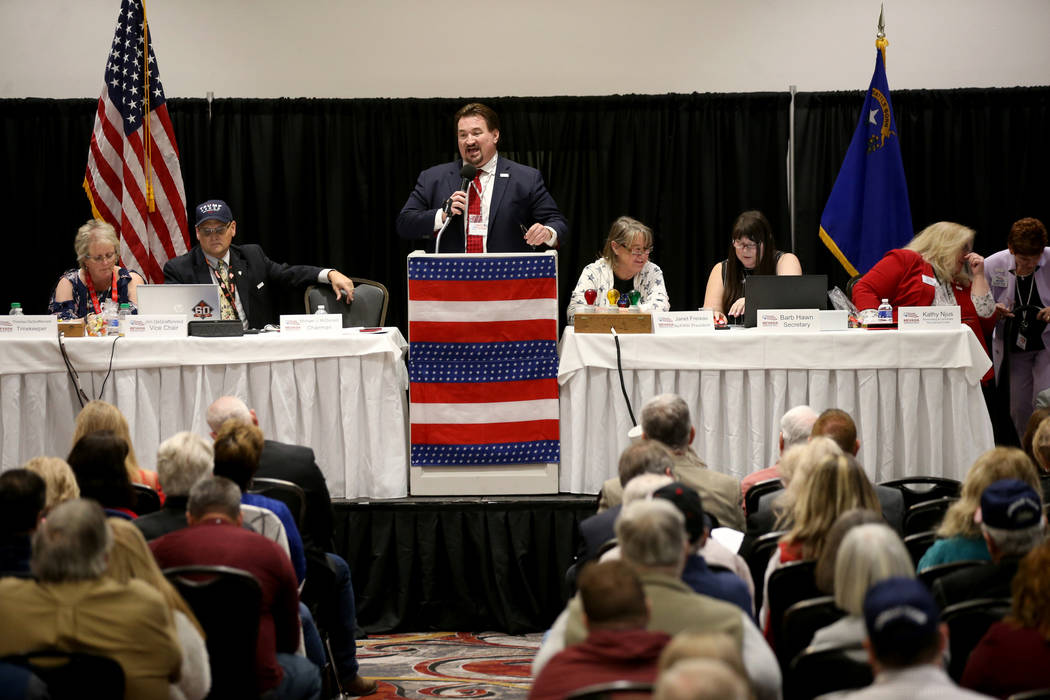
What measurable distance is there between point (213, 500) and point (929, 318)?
3.96 meters

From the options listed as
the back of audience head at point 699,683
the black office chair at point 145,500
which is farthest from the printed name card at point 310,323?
the back of audience head at point 699,683

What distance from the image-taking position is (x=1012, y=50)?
8.94 m

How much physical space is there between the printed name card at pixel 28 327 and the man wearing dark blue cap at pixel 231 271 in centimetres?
112

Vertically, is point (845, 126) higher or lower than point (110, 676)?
higher

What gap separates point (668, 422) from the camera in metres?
4.46

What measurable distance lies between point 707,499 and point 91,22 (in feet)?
22.7

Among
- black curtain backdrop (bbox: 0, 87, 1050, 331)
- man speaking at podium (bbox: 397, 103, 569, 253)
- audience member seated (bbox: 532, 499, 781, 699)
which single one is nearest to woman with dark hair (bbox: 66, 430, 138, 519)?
audience member seated (bbox: 532, 499, 781, 699)

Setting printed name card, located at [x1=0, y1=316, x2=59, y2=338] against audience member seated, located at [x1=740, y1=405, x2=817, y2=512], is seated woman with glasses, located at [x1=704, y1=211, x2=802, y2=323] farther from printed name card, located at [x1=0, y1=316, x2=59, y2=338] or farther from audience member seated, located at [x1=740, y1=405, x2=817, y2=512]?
printed name card, located at [x1=0, y1=316, x2=59, y2=338]

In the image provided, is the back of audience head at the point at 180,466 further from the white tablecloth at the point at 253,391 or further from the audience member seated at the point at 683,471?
the white tablecloth at the point at 253,391

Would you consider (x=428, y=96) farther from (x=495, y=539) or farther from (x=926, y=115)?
(x=495, y=539)

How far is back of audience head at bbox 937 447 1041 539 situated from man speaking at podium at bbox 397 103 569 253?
3298mm

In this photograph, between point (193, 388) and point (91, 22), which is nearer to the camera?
point (193, 388)

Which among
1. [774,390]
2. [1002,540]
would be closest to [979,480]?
[1002,540]

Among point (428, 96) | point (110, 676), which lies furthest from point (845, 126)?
point (110, 676)
